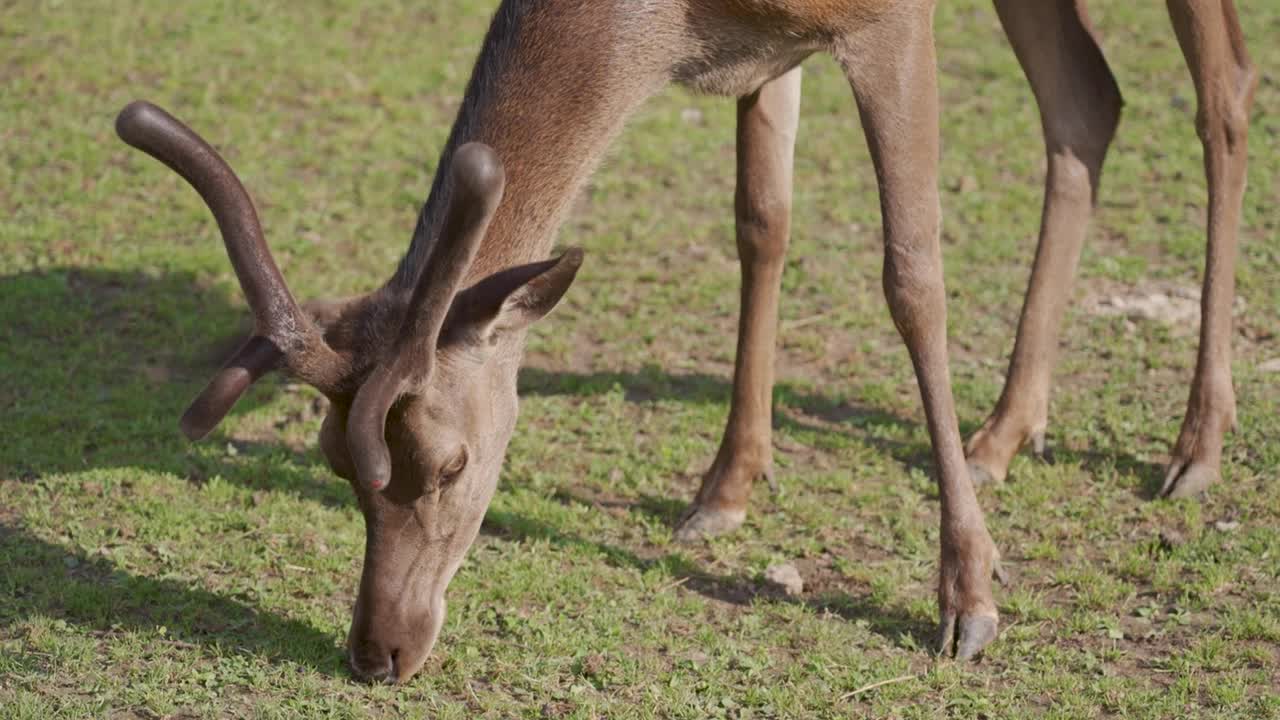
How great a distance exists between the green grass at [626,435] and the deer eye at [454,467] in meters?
0.71

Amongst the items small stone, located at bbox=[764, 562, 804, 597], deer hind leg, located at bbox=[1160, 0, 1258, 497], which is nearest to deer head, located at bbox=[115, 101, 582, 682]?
small stone, located at bbox=[764, 562, 804, 597]

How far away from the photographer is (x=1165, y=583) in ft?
20.4

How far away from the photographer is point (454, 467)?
537 centimetres

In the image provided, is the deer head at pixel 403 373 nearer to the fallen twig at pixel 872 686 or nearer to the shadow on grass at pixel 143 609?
the shadow on grass at pixel 143 609

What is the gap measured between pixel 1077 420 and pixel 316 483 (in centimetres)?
357

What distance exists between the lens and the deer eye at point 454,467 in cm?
534

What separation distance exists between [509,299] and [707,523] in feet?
6.33

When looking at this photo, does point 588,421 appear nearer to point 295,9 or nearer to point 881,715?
point 881,715

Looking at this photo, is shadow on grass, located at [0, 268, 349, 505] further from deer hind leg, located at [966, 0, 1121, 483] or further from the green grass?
deer hind leg, located at [966, 0, 1121, 483]

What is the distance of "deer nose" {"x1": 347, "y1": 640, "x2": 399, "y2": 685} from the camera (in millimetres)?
5395

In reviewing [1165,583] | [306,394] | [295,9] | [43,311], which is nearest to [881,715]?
[1165,583]

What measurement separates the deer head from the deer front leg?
139 cm

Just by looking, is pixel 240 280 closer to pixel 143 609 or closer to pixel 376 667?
pixel 376 667

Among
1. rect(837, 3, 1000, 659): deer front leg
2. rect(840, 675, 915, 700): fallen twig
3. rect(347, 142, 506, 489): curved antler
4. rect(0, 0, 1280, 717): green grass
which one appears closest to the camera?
rect(347, 142, 506, 489): curved antler
